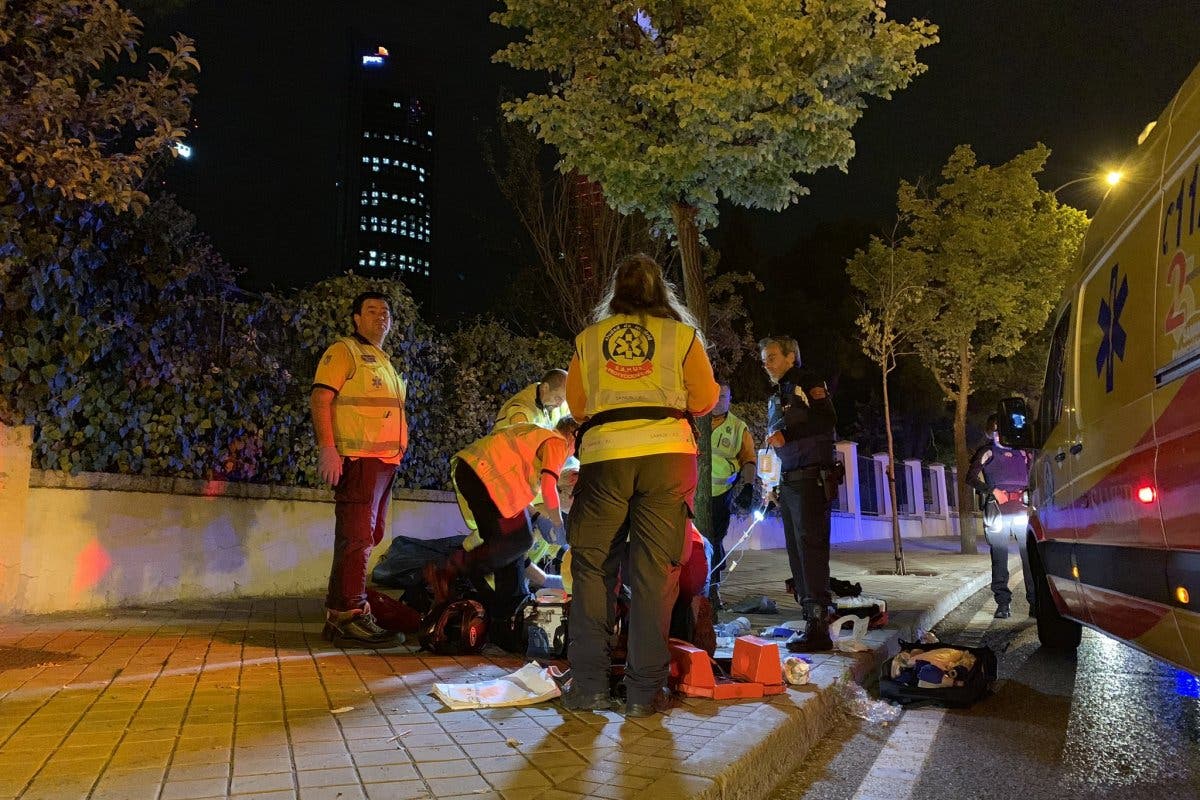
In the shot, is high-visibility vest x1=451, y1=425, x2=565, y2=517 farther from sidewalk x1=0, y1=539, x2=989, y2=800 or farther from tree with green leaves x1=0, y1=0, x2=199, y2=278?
tree with green leaves x1=0, y1=0, x2=199, y2=278

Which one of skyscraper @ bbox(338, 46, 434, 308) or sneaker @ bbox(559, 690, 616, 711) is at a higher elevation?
skyscraper @ bbox(338, 46, 434, 308)

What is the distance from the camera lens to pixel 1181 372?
2.76m

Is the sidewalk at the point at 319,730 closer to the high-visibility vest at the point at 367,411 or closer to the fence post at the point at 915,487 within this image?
the high-visibility vest at the point at 367,411

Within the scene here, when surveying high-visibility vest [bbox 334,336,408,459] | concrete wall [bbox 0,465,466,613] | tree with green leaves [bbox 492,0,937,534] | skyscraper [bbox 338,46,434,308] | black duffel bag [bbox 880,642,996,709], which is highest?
skyscraper [bbox 338,46,434,308]

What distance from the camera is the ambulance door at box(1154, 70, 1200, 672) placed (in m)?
2.66

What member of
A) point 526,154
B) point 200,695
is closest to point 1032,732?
point 200,695

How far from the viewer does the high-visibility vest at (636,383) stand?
3561 millimetres

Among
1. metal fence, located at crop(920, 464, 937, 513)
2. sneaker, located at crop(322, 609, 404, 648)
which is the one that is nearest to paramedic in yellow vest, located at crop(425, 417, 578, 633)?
sneaker, located at crop(322, 609, 404, 648)

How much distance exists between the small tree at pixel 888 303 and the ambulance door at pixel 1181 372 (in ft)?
27.2

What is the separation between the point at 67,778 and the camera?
2.55 meters

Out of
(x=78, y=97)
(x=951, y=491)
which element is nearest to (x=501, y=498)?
(x=78, y=97)

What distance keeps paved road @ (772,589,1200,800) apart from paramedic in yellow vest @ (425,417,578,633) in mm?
1987

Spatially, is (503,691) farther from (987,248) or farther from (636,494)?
(987,248)

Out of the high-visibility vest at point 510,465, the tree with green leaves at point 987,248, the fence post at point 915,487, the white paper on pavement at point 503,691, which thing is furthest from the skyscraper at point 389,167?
the white paper on pavement at point 503,691
